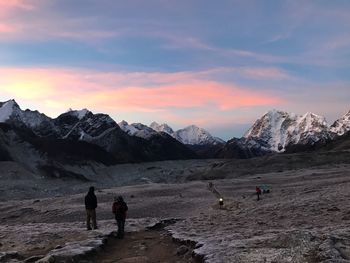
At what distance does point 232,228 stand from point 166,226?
6377 mm

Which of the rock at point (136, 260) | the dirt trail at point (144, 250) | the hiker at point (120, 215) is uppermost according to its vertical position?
the hiker at point (120, 215)

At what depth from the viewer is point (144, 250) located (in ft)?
72.5

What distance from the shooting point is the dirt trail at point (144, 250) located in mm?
19719

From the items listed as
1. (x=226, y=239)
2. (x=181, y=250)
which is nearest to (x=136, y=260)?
(x=181, y=250)

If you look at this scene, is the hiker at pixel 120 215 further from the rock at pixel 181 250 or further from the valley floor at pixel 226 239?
the rock at pixel 181 250

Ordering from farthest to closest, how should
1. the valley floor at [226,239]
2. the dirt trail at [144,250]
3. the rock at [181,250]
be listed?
the rock at [181,250] → the dirt trail at [144,250] → the valley floor at [226,239]

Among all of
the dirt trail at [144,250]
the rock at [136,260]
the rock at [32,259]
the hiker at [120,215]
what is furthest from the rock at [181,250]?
the hiker at [120,215]

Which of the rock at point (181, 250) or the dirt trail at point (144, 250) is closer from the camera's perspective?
the dirt trail at point (144, 250)

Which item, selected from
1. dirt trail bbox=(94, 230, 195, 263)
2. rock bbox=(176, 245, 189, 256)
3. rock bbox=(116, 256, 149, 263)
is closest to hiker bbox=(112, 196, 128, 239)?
dirt trail bbox=(94, 230, 195, 263)

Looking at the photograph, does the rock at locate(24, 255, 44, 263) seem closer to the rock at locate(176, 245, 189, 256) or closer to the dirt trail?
the dirt trail

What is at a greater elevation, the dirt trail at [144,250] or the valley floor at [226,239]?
the valley floor at [226,239]

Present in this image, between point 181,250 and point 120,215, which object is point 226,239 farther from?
point 120,215

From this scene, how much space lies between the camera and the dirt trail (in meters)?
19.7

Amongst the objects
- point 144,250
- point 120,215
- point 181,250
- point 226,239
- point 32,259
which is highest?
point 120,215
